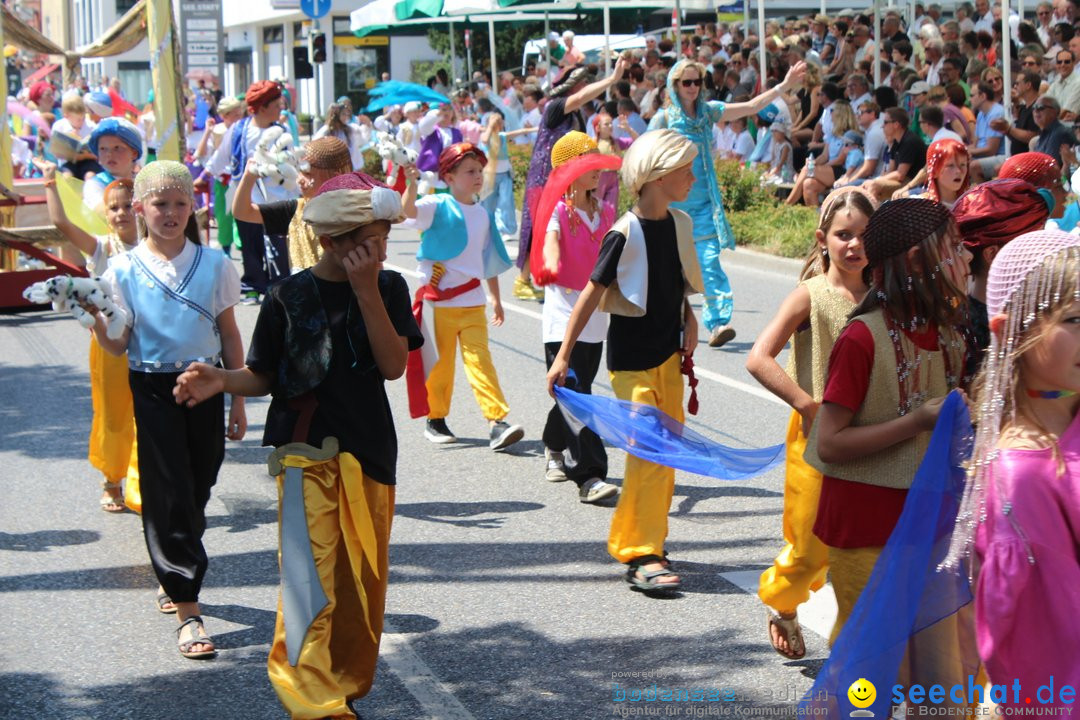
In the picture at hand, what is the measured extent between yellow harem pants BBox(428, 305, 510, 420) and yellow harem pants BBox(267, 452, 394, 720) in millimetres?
→ 3869

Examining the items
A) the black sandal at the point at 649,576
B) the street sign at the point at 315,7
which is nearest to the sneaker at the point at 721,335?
the black sandal at the point at 649,576

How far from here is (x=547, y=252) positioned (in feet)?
23.7

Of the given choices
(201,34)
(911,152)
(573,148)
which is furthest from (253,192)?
(201,34)

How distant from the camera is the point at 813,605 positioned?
18.0 feet

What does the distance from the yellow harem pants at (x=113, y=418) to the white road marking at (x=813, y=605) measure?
2.69 metres

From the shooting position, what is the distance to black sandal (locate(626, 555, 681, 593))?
18.6 ft

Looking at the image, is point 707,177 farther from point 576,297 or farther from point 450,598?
point 450,598

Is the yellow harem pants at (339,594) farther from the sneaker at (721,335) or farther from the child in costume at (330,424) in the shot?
the sneaker at (721,335)

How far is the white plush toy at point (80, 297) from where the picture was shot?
510 centimetres

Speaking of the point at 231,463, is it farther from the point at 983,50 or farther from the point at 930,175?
the point at 983,50

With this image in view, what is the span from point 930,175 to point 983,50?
14031mm

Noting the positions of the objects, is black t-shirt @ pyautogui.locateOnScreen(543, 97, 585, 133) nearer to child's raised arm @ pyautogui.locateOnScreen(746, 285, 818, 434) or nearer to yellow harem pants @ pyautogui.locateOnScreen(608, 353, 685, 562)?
yellow harem pants @ pyautogui.locateOnScreen(608, 353, 685, 562)

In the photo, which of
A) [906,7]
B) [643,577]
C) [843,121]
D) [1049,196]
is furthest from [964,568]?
[906,7]

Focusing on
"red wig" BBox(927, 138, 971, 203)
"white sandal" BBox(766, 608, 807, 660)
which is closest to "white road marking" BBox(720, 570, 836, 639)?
"white sandal" BBox(766, 608, 807, 660)
